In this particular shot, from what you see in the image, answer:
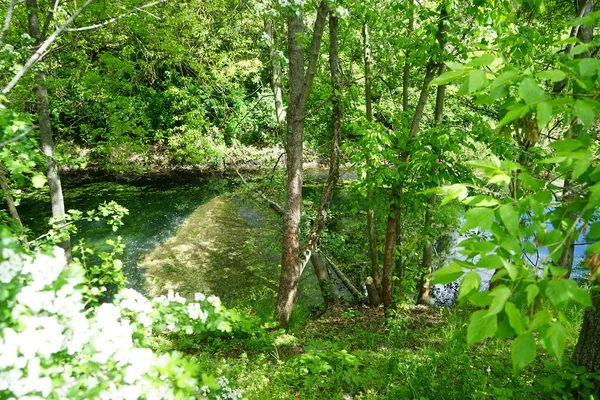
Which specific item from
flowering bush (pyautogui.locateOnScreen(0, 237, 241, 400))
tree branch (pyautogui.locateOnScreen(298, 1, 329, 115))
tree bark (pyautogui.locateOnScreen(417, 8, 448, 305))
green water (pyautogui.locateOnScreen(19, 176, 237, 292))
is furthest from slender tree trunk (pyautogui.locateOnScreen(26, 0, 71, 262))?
tree bark (pyautogui.locateOnScreen(417, 8, 448, 305))

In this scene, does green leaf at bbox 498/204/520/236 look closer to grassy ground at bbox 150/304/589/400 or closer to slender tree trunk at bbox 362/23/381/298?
grassy ground at bbox 150/304/589/400

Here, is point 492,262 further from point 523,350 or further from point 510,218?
point 523,350

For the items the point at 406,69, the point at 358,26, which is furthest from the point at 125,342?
the point at 406,69

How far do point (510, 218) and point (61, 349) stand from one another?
1.71m

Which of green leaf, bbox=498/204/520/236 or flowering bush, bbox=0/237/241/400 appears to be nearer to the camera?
green leaf, bbox=498/204/520/236

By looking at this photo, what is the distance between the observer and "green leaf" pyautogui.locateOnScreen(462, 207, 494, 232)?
1188 mm

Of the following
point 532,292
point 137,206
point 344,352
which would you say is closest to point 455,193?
point 532,292

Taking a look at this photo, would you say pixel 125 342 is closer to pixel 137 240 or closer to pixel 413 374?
pixel 413 374

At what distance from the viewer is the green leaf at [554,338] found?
3.59 ft

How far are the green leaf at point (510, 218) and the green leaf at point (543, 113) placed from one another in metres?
0.28

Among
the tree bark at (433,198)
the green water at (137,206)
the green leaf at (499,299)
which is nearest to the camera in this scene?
the green leaf at (499,299)

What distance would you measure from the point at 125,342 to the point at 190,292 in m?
7.34

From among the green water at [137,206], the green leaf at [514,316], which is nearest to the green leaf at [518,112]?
the green leaf at [514,316]

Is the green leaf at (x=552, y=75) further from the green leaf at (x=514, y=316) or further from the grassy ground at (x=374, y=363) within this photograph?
the grassy ground at (x=374, y=363)
